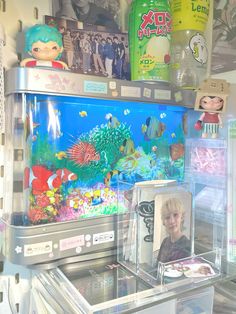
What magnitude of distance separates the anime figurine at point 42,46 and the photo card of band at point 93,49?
9cm

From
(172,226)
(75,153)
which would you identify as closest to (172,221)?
(172,226)

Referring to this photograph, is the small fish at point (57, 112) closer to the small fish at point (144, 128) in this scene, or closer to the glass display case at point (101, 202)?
the glass display case at point (101, 202)

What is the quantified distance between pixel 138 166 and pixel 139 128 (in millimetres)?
106

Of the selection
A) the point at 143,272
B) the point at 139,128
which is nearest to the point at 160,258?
the point at 143,272

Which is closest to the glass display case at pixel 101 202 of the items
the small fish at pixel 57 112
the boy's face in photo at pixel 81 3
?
the small fish at pixel 57 112

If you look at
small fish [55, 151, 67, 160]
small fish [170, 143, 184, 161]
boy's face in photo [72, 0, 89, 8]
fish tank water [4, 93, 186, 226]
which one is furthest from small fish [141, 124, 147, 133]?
boy's face in photo [72, 0, 89, 8]

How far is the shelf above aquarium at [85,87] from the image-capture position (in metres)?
0.69

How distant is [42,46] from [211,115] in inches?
19.7

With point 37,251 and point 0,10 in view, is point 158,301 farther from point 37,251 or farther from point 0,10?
point 0,10

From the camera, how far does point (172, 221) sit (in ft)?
2.58

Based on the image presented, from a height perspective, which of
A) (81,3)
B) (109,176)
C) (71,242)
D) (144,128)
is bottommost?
(71,242)

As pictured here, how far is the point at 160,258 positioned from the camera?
29.6 inches

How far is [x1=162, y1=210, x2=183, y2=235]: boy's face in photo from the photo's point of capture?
0.78m

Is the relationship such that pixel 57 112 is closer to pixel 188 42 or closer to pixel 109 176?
pixel 109 176
